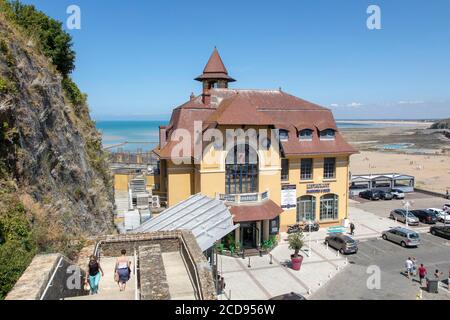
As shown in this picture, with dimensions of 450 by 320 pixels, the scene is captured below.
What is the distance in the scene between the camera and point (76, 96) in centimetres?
2703

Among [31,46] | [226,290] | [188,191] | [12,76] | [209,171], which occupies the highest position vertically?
[31,46]

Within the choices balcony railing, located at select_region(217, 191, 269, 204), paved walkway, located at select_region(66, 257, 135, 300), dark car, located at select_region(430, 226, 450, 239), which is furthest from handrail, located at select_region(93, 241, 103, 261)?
dark car, located at select_region(430, 226, 450, 239)

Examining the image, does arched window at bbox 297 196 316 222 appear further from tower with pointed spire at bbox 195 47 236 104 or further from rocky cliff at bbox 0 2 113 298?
rocky cliff at bbox 0 2 113 298

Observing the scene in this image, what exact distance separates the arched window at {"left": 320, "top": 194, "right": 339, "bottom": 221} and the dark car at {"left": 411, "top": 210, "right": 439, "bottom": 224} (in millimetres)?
8843

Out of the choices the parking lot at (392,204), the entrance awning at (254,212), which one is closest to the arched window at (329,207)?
the parking lot at (392,204)

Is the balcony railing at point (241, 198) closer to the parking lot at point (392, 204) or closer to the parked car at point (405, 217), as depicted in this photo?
the parked car at point (405, 217)

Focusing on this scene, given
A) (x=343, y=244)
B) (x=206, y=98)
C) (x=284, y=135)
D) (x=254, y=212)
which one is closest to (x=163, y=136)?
(x=206, y=98)

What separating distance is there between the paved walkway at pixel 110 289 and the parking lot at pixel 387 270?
38.1 feet
